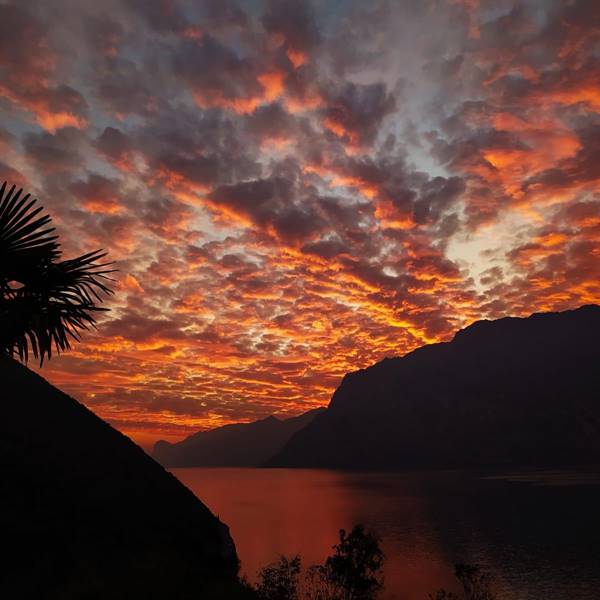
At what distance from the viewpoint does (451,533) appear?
88438mm

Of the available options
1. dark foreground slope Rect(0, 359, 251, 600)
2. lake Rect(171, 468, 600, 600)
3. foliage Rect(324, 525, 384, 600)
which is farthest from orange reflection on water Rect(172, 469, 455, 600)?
dark foreground slope Rect(0, 359, 251, 600)

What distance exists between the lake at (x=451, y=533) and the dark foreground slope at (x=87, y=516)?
1038 inches

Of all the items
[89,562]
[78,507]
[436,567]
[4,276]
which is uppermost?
[4,276]

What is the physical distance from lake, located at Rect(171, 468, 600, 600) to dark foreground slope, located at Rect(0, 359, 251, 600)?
26.4 meters

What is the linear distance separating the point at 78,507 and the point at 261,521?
289ft

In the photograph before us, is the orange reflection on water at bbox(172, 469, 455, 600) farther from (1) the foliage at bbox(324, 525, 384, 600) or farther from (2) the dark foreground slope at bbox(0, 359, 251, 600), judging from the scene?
(2) the dark foreground slope at bbox(0, 359, 251, 600)

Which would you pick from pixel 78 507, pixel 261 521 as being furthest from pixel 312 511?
pixel 78 507

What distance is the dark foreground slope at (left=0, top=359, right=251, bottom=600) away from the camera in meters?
23.3

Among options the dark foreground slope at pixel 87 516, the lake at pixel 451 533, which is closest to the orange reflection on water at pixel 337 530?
the lake at pixel 451 533

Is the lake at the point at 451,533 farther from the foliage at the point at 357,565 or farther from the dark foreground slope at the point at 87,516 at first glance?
the dark foreground slope at the point at 87,516

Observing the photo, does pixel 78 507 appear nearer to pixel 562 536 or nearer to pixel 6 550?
pixel 6 550

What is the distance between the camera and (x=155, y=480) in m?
39.2

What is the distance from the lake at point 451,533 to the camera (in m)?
56.8

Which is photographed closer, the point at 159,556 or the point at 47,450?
the point at 159,556
